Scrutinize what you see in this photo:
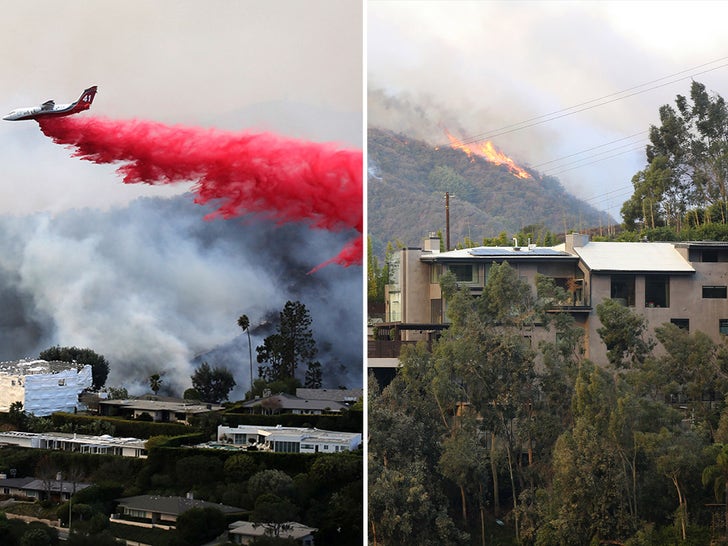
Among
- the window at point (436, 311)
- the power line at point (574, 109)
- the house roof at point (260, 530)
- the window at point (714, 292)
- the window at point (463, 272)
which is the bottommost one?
the house roof at point (260, 530)

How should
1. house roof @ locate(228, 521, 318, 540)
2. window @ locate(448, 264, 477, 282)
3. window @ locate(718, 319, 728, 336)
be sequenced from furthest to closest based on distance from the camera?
window @ locate(448, 264, 477, 282) → window @ locate(718, 319, 728, 336) → house roof @ locate(228, 521, 318, 540)

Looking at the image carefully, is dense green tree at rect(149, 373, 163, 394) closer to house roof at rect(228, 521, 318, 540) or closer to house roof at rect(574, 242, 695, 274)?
house roof at rect(228, 521, 318, 540)

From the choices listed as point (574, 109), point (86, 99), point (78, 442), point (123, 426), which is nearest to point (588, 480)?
point (574, 109)

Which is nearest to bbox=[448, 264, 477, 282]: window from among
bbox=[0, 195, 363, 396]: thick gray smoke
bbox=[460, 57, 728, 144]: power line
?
bbox=[0, 195, 363, 396]: thick gray smoke

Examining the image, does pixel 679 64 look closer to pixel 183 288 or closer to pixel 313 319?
pixel 313 319

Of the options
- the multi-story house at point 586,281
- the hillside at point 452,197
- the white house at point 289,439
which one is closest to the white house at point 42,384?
the white house at point 289,439

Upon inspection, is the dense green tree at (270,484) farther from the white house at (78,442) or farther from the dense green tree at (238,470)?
the white house at (78,442)
